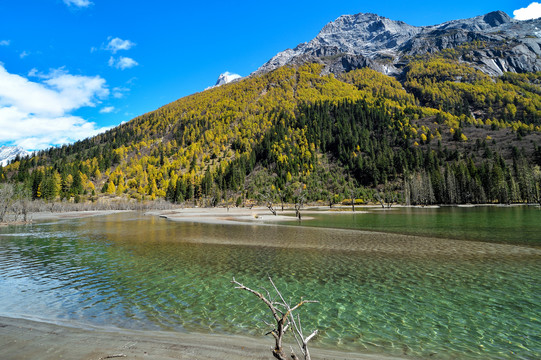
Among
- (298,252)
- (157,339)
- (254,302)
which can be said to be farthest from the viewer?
(298,252)

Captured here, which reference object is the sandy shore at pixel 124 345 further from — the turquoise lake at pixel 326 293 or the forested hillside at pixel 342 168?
the forested hillside at pixel 342 168

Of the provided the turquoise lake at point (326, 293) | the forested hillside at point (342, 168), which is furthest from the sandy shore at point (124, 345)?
the forested hillside at point (342, 168)

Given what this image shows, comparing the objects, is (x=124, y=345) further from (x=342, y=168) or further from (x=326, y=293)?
(x=342, y=168)

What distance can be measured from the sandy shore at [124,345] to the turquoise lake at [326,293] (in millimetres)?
649

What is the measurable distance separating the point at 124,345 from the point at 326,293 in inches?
324

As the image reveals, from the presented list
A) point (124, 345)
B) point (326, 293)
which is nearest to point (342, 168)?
point (326, 293)

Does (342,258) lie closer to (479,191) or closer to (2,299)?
(2,299)

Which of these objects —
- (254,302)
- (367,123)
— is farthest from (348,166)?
(254,302)

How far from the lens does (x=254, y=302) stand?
11375 millimetres

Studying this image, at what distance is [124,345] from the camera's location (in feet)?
24.0

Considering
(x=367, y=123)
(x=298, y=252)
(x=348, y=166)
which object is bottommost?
(x=298, y=252)

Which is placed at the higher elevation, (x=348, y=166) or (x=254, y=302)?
(x=348, y=166)

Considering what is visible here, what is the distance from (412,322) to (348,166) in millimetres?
157553

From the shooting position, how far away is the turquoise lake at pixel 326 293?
8141 mm
